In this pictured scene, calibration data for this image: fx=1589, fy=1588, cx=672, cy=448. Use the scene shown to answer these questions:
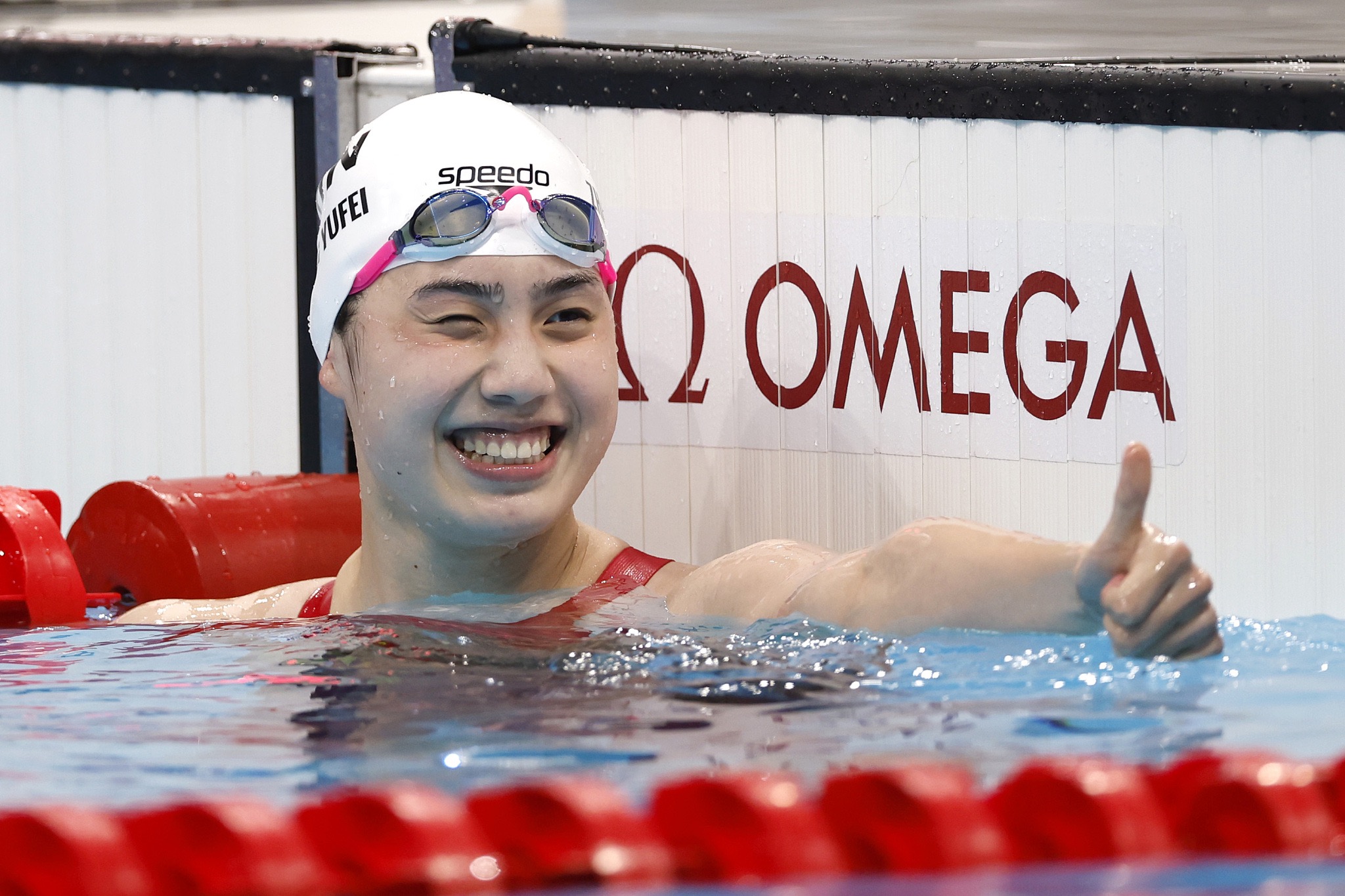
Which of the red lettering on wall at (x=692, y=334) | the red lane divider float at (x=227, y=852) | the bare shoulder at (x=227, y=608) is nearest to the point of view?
the red lane divider float at (x=227, y=852)

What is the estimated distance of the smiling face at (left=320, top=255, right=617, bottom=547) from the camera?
2430 mm

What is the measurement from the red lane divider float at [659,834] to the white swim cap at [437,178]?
116cm

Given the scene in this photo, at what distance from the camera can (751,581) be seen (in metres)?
2.37

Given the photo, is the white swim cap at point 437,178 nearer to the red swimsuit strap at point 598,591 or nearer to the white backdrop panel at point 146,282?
the red swimsuit strap at point 598,591

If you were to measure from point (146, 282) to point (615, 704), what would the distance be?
208cm

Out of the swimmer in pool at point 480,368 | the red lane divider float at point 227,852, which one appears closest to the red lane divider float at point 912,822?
the red lane divider float at point 227,852

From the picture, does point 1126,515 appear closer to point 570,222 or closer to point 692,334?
point 570,222

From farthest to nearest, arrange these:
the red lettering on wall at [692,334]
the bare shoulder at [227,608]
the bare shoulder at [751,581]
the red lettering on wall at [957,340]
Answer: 1. the red lettering on wall at [692,334]
2. the red lettering on wall at [957,340]
3. the bare shoulder at [227,608]
4. the bare shoulder at [751,581]

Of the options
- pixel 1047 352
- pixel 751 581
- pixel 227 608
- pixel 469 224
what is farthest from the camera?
pixel 1047 352

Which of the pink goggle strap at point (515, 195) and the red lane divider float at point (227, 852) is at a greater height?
the pink goggle strap at point (515, 195)

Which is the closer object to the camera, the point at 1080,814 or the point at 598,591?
the point at 1080,814

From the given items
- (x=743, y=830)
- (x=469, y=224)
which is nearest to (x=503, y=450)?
(x=469, y=224)

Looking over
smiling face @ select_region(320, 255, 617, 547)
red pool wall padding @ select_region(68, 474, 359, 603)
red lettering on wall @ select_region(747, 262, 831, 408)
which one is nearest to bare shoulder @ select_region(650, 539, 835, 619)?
smiling face @ select_region(320, 255, 617, 547)

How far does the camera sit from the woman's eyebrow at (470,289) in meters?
2.46
